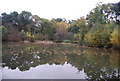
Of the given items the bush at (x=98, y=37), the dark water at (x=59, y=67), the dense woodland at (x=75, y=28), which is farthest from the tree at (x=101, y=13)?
the dark water at (x=59, y=67)

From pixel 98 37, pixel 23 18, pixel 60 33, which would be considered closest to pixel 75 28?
pixel 60 33

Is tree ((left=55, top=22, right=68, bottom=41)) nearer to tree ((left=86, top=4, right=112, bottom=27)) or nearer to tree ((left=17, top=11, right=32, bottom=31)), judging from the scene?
tree ((left=17, top=11, right=32, bottom=31))

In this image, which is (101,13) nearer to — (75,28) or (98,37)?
(98,37)

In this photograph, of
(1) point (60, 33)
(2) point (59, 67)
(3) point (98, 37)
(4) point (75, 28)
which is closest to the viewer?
(2) point (59, 67)

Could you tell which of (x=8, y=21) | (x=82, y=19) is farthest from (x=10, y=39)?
(x=82, y=19)

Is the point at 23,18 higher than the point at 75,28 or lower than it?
higher

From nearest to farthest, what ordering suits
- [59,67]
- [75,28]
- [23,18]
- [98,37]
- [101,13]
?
[59,67]
[98,37]
[101,13]
[75,28]
[23,18]

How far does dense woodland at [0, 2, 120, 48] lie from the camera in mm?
21250

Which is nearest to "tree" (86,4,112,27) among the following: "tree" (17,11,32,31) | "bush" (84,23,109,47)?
"bush" (84,23,109,47)

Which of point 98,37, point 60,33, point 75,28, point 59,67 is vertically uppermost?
point 75,28

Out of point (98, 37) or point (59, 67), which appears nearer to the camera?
point (59, 67)

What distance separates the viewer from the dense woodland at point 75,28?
21250 millimetres

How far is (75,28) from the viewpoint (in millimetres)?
37875

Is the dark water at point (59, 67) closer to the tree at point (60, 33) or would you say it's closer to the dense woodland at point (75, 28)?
the dense woodland at point (75, 28)
